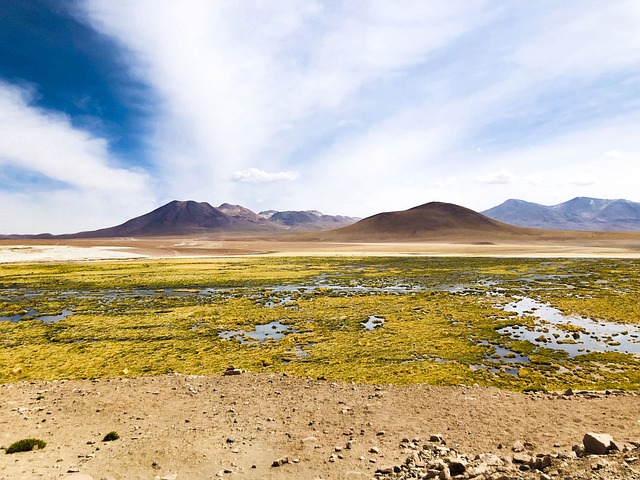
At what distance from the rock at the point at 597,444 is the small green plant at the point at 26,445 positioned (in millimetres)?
13574

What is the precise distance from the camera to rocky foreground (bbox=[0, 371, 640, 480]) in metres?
8.33

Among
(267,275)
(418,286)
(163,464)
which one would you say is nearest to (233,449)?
(163,464)

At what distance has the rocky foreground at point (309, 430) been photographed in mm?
8328

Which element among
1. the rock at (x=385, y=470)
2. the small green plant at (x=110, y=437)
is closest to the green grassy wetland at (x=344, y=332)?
the small green plant at (x=110, y=437)

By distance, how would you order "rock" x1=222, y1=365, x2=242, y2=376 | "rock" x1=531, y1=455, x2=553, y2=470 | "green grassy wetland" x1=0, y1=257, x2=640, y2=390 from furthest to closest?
"green grassy wetland" x1=0, y1=257, x2=640, y2=390 → "rock" x1=222, y1=365, x2=242, y2=376 → "rock" x1=531, y1=455, x2=553, y2=470

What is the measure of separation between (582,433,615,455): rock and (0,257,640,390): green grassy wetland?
5943mm

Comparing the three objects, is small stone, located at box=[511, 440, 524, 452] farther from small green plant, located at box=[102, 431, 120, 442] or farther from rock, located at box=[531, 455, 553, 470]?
small green plant, located at box=[102, 431, 120, 442]

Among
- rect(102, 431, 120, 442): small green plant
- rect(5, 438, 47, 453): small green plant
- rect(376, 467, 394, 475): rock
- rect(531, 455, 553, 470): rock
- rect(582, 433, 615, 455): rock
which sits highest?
rect(582, 433, 615, 455): rock

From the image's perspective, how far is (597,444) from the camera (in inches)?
312

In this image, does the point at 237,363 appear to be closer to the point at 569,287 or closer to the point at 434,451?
the point at 434,451

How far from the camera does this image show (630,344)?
19125 millimetres

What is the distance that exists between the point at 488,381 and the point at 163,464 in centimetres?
Result: 1201

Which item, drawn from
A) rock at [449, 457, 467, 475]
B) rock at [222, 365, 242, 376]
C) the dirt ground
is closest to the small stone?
rock at [449, 457, 467, 475]

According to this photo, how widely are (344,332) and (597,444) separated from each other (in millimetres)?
15171
